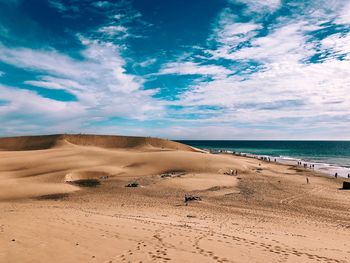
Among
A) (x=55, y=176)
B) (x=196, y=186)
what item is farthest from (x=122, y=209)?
(x=55, y=176)

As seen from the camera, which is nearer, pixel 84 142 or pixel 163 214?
pixel 163 214

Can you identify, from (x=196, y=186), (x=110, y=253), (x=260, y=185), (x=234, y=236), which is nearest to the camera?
(x=110, y=253)

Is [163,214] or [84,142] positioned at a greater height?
[84,142]

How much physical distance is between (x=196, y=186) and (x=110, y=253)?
72.6 ft

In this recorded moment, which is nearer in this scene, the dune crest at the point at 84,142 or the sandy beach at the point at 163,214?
the sandy beach at the point at 163,214

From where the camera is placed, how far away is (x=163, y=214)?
66.7 feet

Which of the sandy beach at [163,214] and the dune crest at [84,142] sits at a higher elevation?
the dune crest at [84,142]

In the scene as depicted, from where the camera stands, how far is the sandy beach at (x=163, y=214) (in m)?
11.6

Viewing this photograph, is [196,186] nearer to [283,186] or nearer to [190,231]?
[283,186]

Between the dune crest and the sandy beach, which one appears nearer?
the sandy beach

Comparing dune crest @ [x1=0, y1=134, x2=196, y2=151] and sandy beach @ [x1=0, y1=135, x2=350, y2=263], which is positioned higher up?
dune crest @ [x1=0, y1=134, x2=196, y2=151]

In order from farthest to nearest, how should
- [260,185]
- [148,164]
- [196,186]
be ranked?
[148,164] < [260,185] < [196,186]

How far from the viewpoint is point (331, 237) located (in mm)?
15789

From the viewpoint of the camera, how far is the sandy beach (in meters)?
11.6
